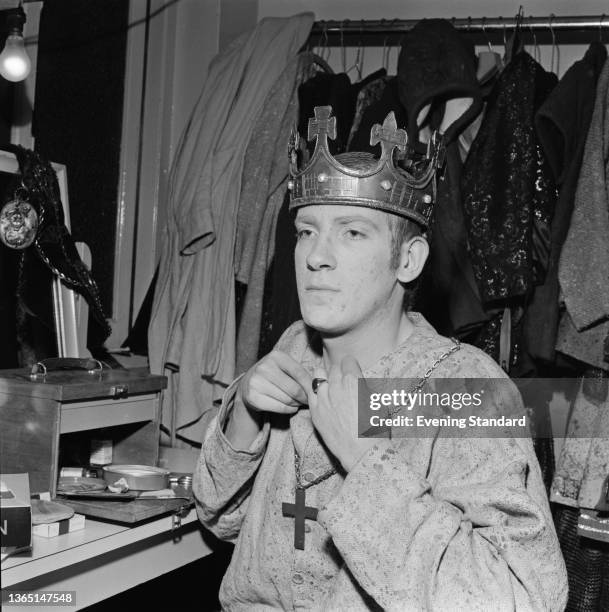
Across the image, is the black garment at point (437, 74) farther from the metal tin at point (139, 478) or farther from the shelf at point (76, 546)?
the shelf at point (76, 546)

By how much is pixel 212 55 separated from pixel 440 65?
→ 917 mm

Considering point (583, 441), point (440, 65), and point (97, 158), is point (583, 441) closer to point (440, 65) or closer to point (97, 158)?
point (440, 65)

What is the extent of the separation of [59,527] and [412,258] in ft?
2.50

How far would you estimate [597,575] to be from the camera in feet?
6.34

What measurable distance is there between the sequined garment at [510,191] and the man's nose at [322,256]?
2.52ft

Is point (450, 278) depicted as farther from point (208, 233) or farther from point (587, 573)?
point (587, 573)

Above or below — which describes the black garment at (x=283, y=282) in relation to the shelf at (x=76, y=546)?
above

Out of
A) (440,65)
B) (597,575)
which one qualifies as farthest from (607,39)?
(597,575)

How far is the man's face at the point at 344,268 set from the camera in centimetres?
131

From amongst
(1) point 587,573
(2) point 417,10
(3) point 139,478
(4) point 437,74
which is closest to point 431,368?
(3) point 139,478

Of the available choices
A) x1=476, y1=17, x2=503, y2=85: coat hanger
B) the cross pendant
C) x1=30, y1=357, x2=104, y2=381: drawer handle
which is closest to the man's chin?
the cross pendant

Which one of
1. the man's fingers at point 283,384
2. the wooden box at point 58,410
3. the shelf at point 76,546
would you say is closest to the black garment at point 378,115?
the wooden box at point 58,410

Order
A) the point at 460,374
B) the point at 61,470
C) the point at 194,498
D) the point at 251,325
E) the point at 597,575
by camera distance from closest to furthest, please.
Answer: the point at 460,374
the point at 194,498
the point at 61,470
the point at 597,575
the point at 251,325

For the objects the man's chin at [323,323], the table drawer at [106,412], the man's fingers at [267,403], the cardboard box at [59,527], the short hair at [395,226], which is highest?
the short hair at [395,226]
